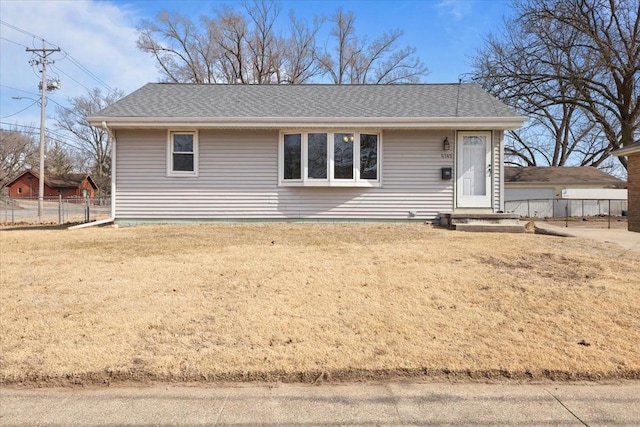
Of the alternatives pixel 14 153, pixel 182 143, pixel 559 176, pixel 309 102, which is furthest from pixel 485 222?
pixel 14 153

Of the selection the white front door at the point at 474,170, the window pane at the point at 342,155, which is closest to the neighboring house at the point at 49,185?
the window pane at the point at 342,155

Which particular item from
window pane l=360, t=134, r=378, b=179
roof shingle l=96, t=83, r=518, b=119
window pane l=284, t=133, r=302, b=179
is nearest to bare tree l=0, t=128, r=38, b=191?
roof shingle l=96, t=83, r=518, b=119

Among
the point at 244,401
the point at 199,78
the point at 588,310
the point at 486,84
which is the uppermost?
the point at 199,78

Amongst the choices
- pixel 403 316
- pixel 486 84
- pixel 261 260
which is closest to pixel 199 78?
pixel 486 84

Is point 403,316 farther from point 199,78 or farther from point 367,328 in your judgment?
point 199,78

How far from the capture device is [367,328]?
3.67 meters

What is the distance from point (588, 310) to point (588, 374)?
52.9 inches

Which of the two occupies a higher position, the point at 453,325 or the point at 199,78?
the point at 199,78

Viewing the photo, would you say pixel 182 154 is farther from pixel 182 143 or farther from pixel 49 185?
pixel 49 185

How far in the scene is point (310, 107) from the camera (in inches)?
455

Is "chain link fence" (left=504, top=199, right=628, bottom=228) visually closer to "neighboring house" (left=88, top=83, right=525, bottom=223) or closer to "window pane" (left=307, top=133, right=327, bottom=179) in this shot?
"neighboring house" (left=88, top=83, right=525, bottom=223)

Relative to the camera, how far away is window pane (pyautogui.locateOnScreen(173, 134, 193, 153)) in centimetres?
1109

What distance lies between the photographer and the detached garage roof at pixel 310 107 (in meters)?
10.5

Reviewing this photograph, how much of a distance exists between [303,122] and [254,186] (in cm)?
215
